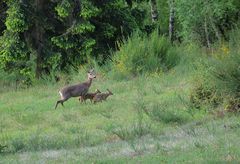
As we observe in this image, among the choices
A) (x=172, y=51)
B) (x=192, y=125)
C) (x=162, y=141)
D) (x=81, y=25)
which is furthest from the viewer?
(x=81, y=25)

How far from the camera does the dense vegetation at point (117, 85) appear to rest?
36.5 feet

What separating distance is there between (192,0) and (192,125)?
57.3 feet

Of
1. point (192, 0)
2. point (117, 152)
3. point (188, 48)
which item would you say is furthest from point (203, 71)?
point (192, 0)

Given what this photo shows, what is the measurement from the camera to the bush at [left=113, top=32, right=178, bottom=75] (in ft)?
73.9

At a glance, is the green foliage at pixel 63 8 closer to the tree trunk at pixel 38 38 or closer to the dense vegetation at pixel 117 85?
the dense vegetation at pixel 117 85

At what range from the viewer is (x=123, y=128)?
44.1ft

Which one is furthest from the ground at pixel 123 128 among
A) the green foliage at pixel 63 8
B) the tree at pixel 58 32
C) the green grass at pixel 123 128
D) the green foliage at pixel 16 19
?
the green foliage at pixel 63 8

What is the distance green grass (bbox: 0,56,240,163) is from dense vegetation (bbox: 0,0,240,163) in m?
0.02

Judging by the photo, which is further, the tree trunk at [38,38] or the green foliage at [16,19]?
the tree trunk at [38,38]

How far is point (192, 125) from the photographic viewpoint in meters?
13.0

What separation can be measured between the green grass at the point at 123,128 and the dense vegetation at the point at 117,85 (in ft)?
0.08

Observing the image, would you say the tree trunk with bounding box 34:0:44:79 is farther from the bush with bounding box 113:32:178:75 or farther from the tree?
the bush with bounding box 113:32:178:75

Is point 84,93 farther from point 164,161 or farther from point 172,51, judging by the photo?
point 164,161

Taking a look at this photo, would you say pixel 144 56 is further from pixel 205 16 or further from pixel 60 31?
pixel 205 16
